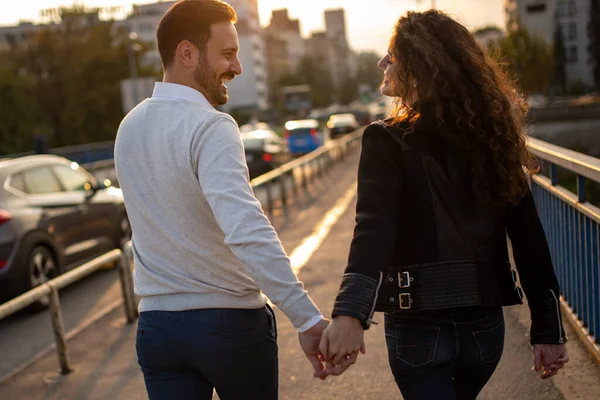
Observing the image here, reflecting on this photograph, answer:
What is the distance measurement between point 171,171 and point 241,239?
31 centimetres

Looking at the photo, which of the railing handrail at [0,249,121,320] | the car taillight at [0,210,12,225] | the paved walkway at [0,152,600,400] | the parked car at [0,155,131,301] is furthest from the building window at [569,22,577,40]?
the railing handrail at [0,249,121,320]

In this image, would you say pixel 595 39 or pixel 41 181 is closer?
pixel 41 181

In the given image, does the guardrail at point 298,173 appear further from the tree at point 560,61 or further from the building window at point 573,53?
the building window at point 573,53

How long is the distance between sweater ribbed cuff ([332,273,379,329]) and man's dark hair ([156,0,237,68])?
2.71 feet

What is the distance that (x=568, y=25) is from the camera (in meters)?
123

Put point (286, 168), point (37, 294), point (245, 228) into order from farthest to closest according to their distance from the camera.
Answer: point (286, 168) < point (37, 294) < point (245, 228)

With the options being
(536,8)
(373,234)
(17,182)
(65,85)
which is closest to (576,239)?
(373,234)

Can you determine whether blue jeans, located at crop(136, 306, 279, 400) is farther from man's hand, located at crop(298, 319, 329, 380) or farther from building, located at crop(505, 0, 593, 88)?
building, located at crop(505, 0, 593, 88)

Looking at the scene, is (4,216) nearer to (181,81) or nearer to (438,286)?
(181,81)

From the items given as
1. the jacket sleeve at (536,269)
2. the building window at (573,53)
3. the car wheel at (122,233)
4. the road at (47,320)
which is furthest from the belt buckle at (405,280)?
the building window at (573,53)

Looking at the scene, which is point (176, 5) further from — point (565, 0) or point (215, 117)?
point (565, 0)

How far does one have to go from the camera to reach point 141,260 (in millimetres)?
2658

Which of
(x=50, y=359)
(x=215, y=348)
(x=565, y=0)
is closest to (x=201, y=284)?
(x=215, y=348)

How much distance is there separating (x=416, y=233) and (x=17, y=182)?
25.0 feet
